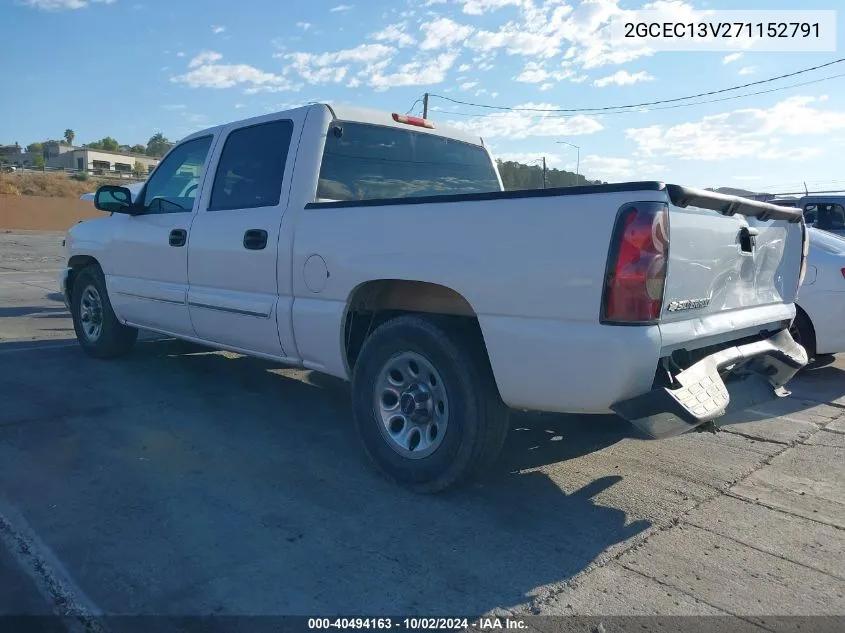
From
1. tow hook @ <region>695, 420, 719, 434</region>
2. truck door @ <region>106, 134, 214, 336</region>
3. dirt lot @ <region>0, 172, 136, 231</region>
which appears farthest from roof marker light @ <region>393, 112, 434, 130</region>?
dirt lot @ <region>0, 172, 136, 231</region>

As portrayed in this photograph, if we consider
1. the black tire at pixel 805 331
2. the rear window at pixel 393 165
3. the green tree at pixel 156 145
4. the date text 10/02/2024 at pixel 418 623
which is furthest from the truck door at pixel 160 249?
the green tree at pixel 156 145

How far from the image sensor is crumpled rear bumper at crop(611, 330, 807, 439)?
317cm

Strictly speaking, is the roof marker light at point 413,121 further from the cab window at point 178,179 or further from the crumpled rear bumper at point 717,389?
the crumpled rear bumper at point 717,389

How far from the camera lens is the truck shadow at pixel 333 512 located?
2.98 m

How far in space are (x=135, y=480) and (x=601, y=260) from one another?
9.00ft

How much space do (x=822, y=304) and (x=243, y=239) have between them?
5.07 meters

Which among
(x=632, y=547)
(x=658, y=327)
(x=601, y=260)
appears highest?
(x=601, y=260)

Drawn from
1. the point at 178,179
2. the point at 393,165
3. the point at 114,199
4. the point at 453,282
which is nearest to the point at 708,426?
the point at 453,282

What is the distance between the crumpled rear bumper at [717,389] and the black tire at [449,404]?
2.30 ft

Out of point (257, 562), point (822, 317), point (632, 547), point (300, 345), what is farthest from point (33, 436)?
point (822, 317)

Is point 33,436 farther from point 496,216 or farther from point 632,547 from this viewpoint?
point 632,547

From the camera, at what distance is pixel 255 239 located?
4.77m

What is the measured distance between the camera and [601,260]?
3.11 metres

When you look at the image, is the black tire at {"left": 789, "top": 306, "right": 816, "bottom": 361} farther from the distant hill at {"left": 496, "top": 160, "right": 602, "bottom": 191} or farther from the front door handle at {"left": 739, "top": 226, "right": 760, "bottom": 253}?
the front door handle at {"left": 739, "top": 226, "right": 760, "bottom": 253}
